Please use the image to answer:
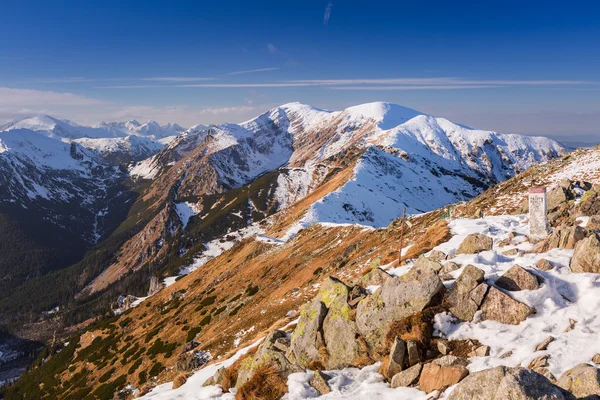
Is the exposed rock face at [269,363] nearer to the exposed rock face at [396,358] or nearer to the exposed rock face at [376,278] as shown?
the exposed rock face at [396,358]

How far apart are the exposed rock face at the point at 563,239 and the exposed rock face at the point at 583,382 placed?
11.9 meters

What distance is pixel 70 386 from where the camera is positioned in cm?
8669

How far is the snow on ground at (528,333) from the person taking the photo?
48.8 feet

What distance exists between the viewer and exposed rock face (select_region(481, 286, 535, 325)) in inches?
679

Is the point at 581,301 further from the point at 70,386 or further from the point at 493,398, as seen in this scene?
the point at 70,386

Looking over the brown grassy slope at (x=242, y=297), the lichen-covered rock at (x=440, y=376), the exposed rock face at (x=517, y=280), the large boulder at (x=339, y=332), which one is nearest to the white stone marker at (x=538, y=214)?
the brown grassy slope at (x=242, y=297)

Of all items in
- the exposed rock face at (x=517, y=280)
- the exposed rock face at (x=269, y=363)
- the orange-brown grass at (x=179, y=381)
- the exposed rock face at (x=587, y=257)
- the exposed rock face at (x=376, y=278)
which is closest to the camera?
the exposed rock face at (x=517, y=280)

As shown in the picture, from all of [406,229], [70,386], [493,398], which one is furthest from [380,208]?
[493,398]

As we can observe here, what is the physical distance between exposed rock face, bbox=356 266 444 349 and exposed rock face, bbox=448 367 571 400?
22.8ft

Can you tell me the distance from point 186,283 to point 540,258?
11308cm

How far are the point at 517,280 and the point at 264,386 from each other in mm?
14402

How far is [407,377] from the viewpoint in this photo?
1578cm

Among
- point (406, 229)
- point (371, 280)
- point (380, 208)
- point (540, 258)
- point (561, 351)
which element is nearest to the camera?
point (561, 351)

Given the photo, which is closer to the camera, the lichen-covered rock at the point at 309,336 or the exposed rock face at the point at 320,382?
the exposed rock face at the point at 320,382
